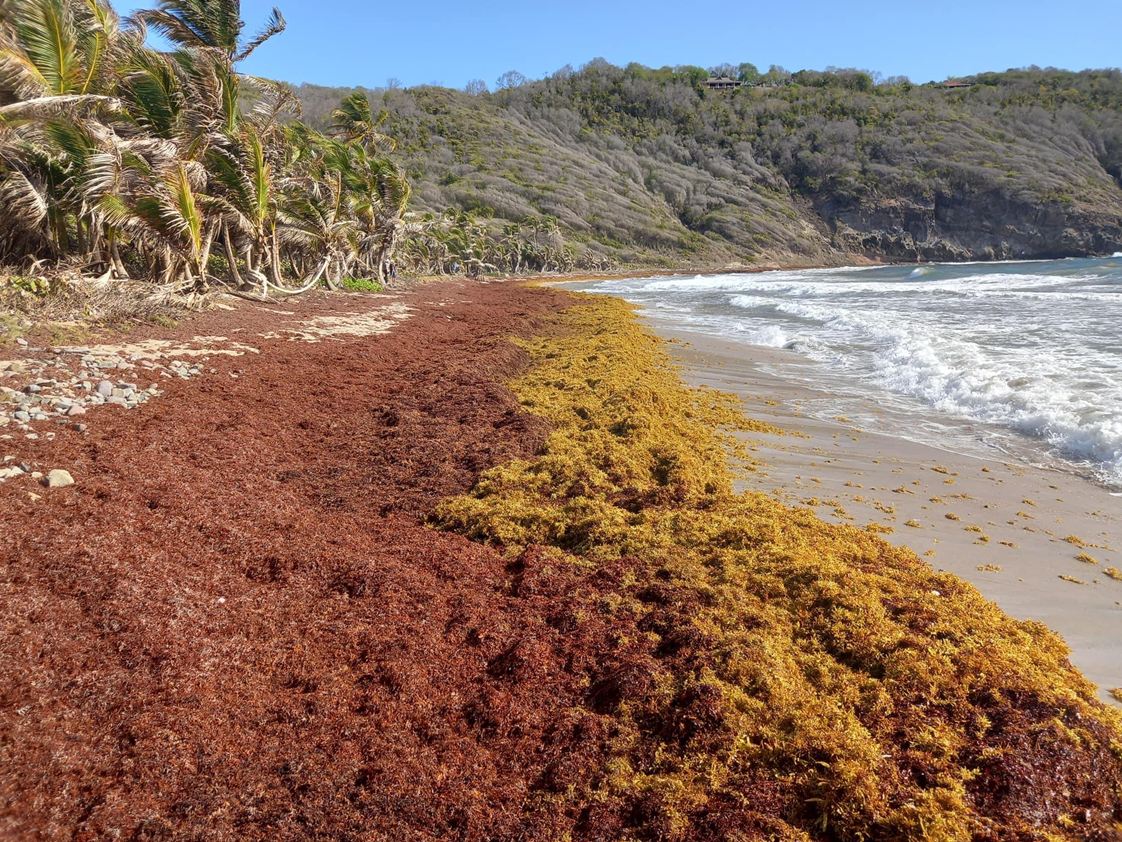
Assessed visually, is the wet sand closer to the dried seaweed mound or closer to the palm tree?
the dried seaweed mound

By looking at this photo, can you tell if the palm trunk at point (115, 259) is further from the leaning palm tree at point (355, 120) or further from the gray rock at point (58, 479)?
the leaning palm tree at point (355, 120)

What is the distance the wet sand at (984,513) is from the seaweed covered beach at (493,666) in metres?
0.44

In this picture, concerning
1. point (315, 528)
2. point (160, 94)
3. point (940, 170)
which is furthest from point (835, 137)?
point (315, 528)

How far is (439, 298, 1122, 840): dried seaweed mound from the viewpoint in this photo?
2184 millimetres

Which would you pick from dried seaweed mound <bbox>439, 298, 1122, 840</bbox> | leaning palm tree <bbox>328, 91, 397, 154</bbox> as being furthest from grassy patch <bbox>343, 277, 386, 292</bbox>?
dried seaweed mound <bbox>439, 298, 1122, 840</bbox>

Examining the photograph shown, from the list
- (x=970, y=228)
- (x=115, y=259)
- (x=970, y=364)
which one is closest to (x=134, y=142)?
(x=115, y=259)

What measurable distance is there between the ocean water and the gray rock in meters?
8.32

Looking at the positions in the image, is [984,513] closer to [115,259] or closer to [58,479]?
[58,479]

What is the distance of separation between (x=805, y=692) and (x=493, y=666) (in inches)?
61.7

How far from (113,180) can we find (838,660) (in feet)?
44.6

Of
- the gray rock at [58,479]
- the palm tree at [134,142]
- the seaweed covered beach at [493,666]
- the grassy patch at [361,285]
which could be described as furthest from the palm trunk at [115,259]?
the grassy patch at [361,285]

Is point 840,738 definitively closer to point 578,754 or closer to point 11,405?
point 578,754

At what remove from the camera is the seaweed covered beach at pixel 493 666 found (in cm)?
220

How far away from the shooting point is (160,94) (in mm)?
12539
